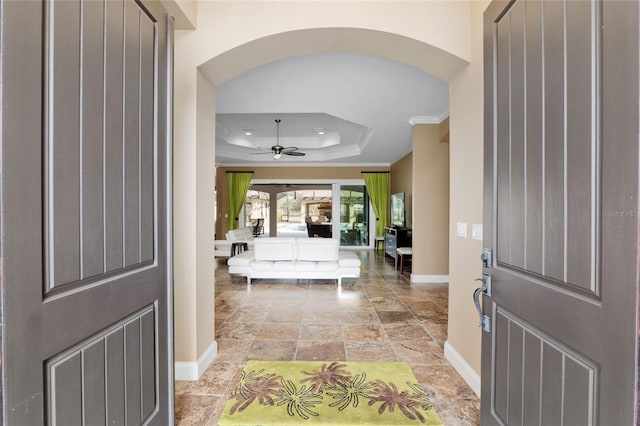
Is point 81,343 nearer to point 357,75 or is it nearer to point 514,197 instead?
point 514,197

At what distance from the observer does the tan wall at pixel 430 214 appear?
16.7ft

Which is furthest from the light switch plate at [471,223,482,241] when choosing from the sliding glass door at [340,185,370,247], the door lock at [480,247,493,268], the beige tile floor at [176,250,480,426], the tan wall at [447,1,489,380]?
the sliding glass door at [340,185,370,247]

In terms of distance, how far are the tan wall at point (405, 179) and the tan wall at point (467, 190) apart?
4398 mm

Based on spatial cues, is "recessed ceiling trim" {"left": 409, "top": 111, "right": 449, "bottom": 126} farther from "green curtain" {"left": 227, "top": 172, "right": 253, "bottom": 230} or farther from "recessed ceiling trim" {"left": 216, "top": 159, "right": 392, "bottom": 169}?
"green curtain" {"left": 227, "top": 172, "right": 253, "bottom": 230}

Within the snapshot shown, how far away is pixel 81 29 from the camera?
3.16ft

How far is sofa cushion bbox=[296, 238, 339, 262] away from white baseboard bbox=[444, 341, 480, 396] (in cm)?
257

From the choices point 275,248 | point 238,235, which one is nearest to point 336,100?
point 275,248

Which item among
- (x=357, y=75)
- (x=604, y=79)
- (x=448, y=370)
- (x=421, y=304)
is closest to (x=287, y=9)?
(x=357, y=75)

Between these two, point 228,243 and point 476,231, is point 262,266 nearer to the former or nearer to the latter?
point 228,243

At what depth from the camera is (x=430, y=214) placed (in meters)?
5.17

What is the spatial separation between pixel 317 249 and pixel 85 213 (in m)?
4.00

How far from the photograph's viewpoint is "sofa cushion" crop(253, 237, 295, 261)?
488 cm

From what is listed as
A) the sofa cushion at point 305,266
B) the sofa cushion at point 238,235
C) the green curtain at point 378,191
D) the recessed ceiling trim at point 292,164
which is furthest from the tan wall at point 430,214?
the sofa cushion at point 238,235

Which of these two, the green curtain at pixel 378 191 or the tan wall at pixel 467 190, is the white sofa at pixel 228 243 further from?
the tan wall at pixel 467 190
